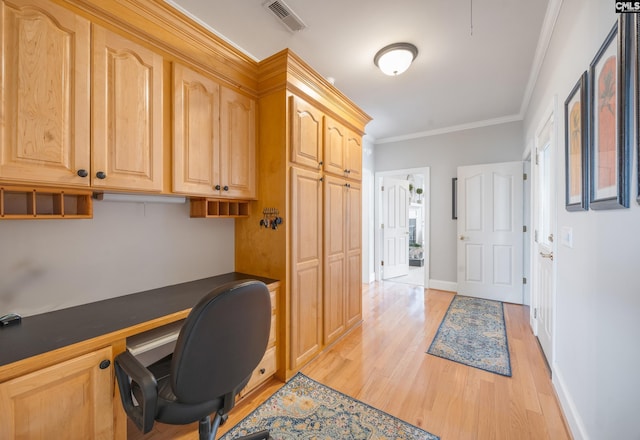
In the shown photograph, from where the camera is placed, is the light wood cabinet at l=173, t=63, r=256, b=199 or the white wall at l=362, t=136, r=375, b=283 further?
the white wall at l=362, t=136, r=375, b=283

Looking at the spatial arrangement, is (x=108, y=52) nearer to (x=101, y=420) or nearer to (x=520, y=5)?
(x=101, y=420)

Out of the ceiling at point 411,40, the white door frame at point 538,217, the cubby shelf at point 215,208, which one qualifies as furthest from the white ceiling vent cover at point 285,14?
the white door frame at point 538,217

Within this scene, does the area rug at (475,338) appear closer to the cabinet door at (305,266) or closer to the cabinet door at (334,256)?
the cabinet door at (334,256)

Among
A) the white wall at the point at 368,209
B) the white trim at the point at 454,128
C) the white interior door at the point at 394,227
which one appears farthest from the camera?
the white interior door at the point at 394,227

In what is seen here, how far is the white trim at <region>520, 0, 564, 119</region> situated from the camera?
1.87 metres

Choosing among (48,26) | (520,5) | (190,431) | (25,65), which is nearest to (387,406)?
(190,431)

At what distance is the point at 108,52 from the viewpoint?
135 centimetres

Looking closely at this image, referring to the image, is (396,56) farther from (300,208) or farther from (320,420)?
(320,420)

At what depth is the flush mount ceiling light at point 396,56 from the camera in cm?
230

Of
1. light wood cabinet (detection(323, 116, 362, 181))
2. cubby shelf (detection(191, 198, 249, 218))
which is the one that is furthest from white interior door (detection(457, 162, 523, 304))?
cubby shelf (detection(191, 198, 249, 218))

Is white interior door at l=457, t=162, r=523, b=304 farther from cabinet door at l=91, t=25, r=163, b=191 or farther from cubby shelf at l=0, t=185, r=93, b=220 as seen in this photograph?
cubby shelf at l=0, t=185, r=93, b=220

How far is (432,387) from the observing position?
1.98 metres

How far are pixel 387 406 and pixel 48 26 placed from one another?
2767mm

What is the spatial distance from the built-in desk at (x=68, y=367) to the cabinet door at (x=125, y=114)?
2.23 feet
